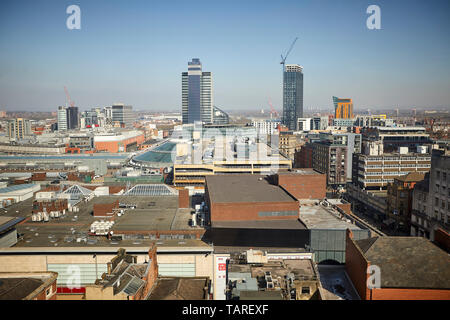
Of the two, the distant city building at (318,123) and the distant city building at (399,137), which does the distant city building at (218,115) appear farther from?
the distant city building at (399,137)

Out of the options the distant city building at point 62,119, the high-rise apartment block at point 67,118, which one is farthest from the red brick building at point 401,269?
the distant city building at point 62,119

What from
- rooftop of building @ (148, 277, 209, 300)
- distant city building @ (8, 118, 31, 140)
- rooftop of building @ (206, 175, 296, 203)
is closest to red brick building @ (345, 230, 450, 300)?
rooftop of building @ (148, 277, 209, 300)

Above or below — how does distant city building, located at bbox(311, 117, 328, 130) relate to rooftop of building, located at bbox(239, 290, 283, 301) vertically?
above

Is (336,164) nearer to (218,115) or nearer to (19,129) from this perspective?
(19,129)

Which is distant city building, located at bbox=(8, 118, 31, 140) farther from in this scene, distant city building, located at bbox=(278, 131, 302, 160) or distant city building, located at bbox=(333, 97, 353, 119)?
distant city building, located at bbox=(333, 97, 353, 119)

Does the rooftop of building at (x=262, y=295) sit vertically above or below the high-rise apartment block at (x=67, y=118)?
below

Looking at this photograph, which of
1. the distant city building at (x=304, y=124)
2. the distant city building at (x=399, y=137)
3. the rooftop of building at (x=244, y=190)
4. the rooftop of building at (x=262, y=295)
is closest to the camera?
the rooftop of building at (x=262, y=295)
